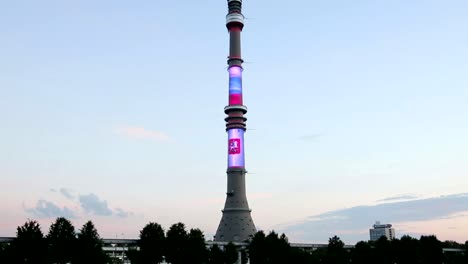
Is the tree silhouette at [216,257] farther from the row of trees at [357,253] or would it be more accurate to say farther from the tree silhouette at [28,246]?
the tree silhouette at [28,246]

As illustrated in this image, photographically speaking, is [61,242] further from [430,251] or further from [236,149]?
[430,251]

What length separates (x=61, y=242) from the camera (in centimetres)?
9744

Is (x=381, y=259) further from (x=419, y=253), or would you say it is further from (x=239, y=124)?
(x=239, y=124)

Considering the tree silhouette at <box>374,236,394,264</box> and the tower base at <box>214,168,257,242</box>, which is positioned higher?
the tower base at <box>214,168,257,242</box>

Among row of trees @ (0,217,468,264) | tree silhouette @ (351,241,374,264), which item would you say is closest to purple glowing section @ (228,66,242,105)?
row of trees @ (0,217,468,264)

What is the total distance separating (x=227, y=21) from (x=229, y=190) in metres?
62.7

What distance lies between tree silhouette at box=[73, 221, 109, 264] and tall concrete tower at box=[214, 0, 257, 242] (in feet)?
279

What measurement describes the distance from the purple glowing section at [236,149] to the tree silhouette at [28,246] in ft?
314

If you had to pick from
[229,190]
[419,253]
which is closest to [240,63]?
[229,190]

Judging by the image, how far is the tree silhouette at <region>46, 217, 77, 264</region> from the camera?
96625 mm

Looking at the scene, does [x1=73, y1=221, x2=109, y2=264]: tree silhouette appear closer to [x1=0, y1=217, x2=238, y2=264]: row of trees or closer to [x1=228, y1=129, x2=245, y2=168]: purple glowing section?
[x1=0, y1=217, x2=238, y2=264]: row of trees

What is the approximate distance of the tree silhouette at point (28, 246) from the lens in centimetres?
9125

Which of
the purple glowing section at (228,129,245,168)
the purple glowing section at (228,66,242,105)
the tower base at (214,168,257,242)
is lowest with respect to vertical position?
the tower base at (214,168,257,242)

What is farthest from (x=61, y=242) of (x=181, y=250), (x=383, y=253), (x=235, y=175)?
(x=235, y=175)
